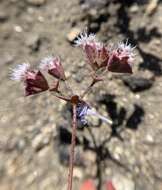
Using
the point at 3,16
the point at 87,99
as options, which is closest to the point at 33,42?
the point at 3,16

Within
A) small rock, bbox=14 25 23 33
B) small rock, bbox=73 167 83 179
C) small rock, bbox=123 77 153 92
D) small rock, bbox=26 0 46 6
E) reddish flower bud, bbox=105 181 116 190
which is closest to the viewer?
reddish flower bud, bbox=105 181 116 190

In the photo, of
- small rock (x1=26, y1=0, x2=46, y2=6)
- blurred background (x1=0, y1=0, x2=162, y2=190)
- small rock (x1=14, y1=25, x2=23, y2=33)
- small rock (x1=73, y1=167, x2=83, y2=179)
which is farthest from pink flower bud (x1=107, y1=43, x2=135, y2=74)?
small rock (x1=26, y1=0, x2=46, y2=6)

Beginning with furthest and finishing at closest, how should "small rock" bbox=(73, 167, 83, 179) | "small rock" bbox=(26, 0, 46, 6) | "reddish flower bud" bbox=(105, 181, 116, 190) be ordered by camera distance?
"small rock" bbox=(26, 0, 46, 6)
"small rock" bbox=(73, 167, 83, 179)
"reddish flower bud" bbox=(105, 181, 116, 190)

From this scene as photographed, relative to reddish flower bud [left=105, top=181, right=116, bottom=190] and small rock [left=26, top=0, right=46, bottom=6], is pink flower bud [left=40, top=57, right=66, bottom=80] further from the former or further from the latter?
small rock [left=26, top=0, right=46, bottom=6]

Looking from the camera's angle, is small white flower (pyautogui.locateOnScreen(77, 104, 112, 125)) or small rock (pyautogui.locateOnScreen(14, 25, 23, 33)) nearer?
small white flower (pyautogui.locateOnScreen(77, 104, 112, 125))

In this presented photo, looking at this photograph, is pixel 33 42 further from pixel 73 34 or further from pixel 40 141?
pixel 40 141

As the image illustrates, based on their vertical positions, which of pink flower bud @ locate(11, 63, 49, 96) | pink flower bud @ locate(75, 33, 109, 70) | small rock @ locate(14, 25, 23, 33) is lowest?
pink flower bud @ locate(11, 63, 49, 96)

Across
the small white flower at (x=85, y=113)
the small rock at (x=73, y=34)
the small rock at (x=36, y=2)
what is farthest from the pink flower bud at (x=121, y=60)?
the small rock at (x=36, y=2)
